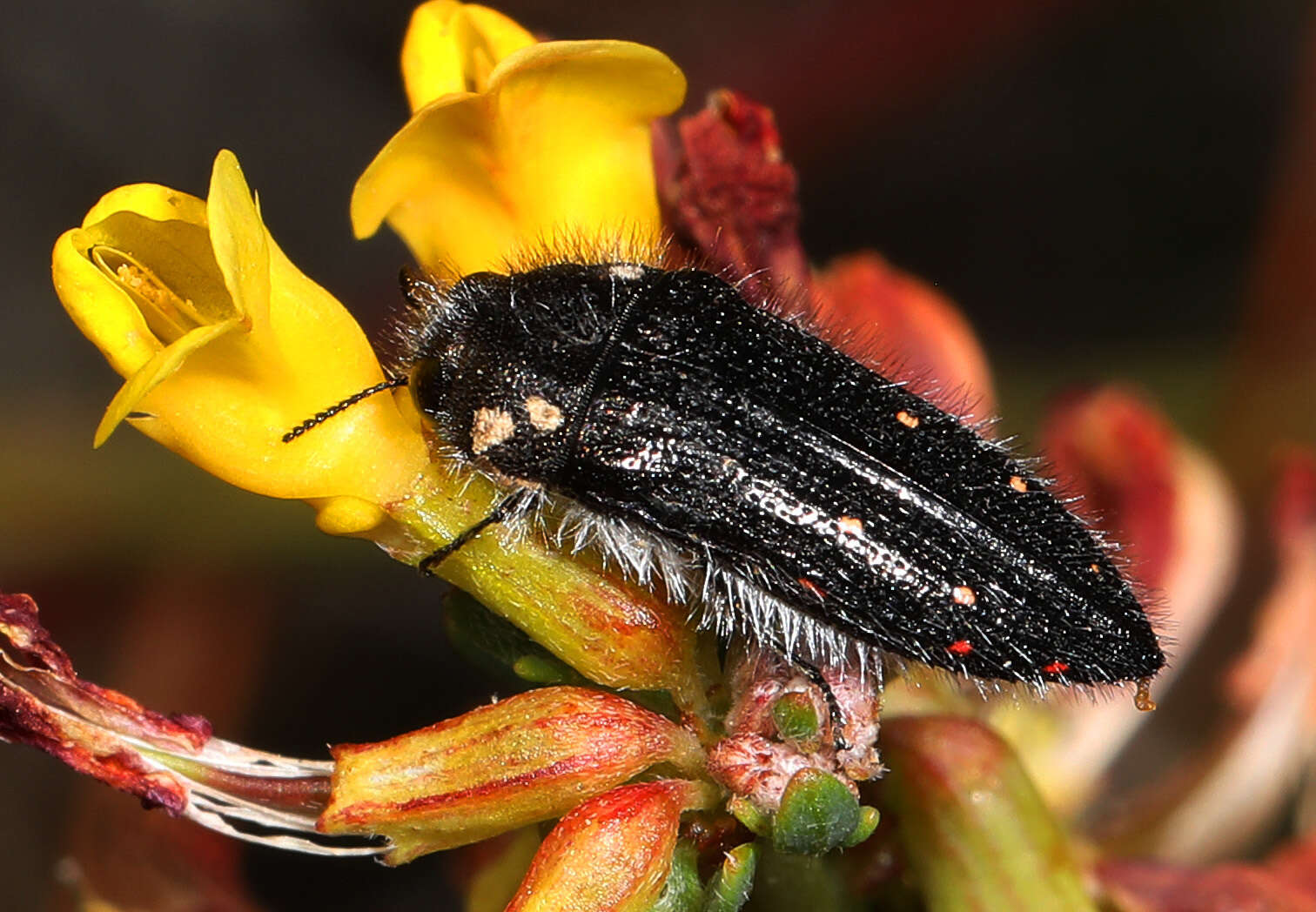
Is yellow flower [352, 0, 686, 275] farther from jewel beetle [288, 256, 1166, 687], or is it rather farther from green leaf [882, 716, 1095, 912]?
green leaf [882, 716, 1095, 912]

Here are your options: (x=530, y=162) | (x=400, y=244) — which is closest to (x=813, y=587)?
(x=530, y=162)

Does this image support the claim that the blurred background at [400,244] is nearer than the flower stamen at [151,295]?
No

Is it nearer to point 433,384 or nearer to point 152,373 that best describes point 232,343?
point 152,373

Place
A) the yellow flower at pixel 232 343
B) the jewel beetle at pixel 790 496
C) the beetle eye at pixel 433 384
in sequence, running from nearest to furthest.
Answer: the yellow flower at pixel 232 343 → the jewel beetle at pixel 790 496 → the beetle eye at pixel 433 384

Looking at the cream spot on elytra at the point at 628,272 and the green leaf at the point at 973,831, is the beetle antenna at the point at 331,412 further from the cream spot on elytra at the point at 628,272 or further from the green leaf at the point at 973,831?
the green leaf at the point at 973,831

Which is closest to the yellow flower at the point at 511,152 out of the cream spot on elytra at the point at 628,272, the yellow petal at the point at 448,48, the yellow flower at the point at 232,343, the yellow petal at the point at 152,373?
the yellow petal at the point at 448,48

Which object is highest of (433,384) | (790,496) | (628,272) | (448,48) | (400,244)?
(448,48)

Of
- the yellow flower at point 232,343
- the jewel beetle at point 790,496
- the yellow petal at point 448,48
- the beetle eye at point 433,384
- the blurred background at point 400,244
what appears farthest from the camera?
the blurred background at point 400,244
